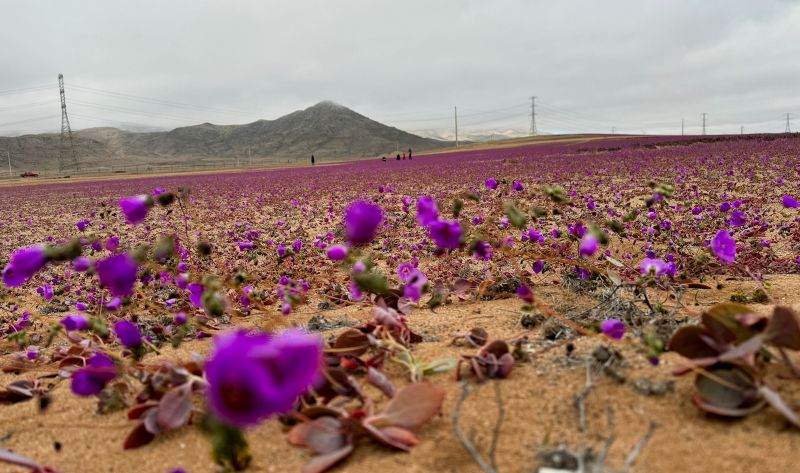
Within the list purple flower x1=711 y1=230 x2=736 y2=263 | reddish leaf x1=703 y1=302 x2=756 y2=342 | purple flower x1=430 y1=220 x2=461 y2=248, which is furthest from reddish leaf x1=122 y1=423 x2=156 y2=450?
purple flower x1=711 y1=230 x2=736 y2=263

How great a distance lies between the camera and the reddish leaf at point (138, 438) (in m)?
1.54

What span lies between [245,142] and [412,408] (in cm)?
14184

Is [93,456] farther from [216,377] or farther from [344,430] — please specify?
[216,377]

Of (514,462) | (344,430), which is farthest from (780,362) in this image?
(344,430)

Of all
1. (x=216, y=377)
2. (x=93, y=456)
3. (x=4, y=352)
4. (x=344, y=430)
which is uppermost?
(x=216, y=377)

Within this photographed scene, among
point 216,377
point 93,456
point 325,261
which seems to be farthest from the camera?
point 325,261

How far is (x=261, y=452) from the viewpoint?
143 cm

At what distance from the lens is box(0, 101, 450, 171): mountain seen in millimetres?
104250

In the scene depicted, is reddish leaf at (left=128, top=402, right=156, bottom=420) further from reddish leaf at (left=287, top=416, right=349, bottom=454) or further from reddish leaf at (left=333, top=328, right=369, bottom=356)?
reddish leaf at (left=333, top=328, right=369, bottom=356)

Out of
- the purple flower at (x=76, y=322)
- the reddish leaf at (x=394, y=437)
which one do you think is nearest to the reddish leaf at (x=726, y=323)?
the reddish leaf at (x=394, y=437)

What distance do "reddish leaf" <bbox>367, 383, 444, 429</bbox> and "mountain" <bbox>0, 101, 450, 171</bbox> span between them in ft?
341

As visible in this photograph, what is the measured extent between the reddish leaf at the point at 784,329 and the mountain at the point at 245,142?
341 ft

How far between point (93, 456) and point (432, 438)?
1009 mm

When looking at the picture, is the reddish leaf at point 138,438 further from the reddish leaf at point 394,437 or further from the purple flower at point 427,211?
the purple flower at point 427,211
